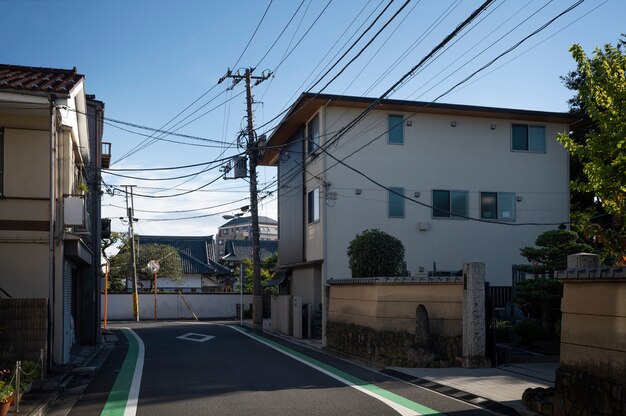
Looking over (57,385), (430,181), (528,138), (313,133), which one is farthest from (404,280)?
(528,138)

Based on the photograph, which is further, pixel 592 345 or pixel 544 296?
pixel 544 296

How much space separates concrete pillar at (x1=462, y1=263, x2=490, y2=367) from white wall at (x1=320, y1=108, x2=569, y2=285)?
1139cm

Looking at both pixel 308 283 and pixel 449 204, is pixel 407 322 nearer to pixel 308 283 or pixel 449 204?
pixel 449 204

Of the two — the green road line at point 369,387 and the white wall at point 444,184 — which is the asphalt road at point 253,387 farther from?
the white wall at point 444,184

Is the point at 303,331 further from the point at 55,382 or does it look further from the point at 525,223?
the point at 55,382

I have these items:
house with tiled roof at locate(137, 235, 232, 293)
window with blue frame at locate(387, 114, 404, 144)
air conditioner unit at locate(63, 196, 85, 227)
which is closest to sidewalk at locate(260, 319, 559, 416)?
air conditioner unit at locate(63, 196, 85, 227)

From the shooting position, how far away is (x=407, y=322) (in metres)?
15.8

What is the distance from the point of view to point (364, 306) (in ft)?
58.6

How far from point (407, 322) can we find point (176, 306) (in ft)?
97.4

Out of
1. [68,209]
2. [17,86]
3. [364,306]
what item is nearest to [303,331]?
[364,306]

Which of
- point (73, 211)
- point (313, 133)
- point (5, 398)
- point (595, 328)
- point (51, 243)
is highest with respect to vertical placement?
point (313, 133)

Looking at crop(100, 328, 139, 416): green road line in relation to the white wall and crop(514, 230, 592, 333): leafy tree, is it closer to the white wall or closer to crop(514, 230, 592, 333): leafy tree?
crop(514, 230, 592, 333): leafy tree

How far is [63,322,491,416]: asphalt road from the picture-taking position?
9977 millimetres

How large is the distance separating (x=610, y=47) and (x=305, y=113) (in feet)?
49.8
